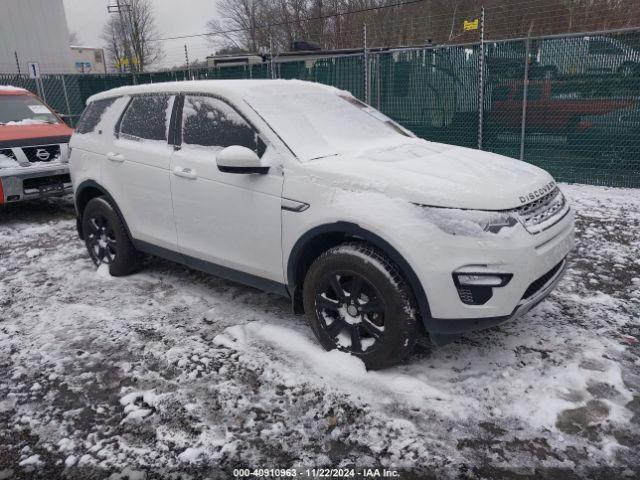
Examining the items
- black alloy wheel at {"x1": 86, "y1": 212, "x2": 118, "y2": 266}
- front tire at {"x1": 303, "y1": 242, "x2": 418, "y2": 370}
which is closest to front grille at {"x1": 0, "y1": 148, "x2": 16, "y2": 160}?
black alloy wheel at {"x1": 86, "y1": 212, "x2": 118, "y2": 266}

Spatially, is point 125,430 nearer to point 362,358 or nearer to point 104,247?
point 362,358

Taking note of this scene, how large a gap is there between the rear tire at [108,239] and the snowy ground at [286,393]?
45cm

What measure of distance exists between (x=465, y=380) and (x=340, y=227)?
1.19 meters

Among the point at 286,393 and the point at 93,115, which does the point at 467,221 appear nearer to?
the point at 286,393

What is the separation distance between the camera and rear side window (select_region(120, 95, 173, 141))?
4207mm

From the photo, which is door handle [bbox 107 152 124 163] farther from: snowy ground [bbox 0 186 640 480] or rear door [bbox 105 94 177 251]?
snowy ground [bbox 0 186 640 480]

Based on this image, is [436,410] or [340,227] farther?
[340,227]

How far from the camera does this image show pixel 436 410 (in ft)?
9.32

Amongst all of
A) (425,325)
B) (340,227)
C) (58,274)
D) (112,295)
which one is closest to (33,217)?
(58,274)

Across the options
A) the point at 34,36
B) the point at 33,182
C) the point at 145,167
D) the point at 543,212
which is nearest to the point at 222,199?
the point at 145,167

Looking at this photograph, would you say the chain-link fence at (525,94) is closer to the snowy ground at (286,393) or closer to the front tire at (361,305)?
the snowy ground at (286,393)

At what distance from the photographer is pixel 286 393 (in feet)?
9.95

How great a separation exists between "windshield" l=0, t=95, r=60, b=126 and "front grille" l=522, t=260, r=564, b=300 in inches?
310

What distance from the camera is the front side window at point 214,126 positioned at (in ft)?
11.7
